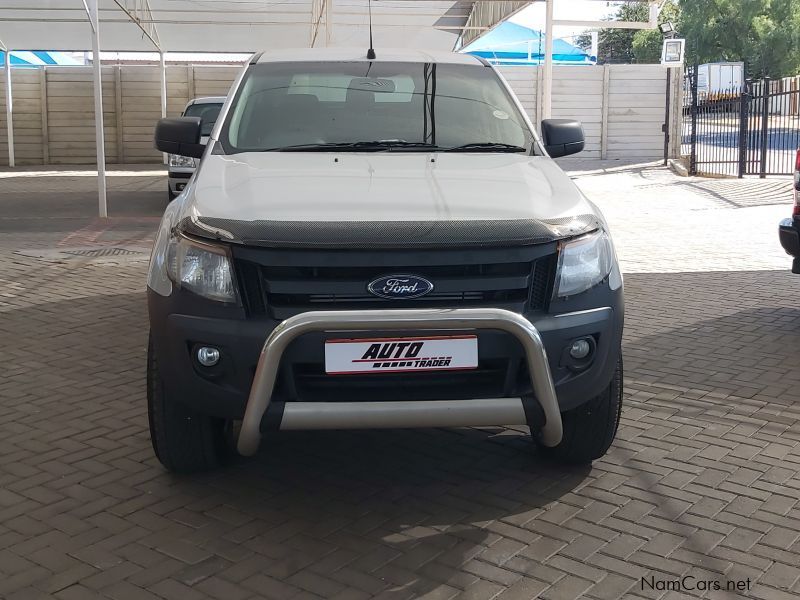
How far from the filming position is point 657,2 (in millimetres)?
22500

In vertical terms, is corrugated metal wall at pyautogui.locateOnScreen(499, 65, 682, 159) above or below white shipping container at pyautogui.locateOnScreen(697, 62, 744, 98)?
below

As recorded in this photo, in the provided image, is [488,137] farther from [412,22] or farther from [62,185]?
[412,22]

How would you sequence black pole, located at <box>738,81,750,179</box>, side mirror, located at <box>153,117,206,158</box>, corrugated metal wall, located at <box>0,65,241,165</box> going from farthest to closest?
corrugated metal wall, located at <box>0,65,241,165</box> → black pole, located at <box>738,81,750,179</box> → side mirror, located at <box>153,117,206,158</box>


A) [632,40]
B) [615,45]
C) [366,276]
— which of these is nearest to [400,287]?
[366,276]

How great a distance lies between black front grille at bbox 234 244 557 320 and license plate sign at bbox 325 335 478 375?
0.50ft

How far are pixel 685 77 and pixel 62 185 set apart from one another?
1447 centimetres

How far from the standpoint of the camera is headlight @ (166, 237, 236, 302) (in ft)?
12.4

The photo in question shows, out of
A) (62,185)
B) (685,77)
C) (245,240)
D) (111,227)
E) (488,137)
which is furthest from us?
(685,77)

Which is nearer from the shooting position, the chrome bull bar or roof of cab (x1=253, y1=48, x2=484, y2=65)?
the chrome bull bar

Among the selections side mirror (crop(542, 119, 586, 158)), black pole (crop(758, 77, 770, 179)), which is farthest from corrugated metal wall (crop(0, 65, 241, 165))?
side mirror (crop(542, 119, 586, 158))

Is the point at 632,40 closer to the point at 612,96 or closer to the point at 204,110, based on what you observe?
the point at 612,96

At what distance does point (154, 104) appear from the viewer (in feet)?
84.4

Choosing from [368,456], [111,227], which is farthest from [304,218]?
[111,227]

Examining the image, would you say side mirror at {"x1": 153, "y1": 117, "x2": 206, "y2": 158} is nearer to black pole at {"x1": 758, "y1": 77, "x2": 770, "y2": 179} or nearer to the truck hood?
the truck hood
